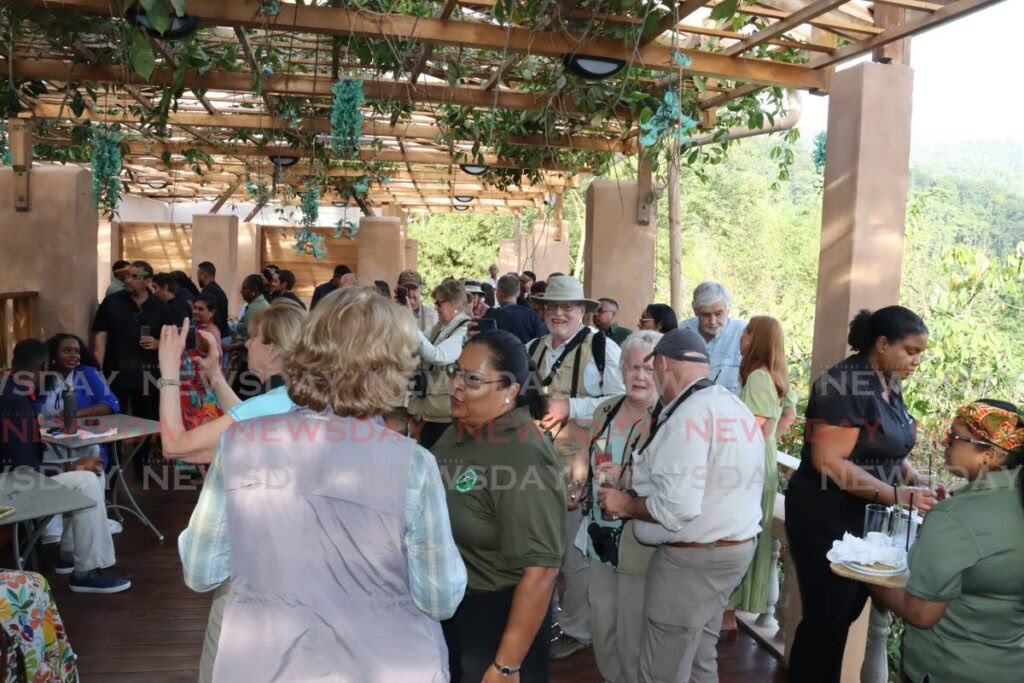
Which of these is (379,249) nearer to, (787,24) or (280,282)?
(280,282)

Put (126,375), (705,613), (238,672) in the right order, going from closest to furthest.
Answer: (238,672) < (705,613) < (126,375)

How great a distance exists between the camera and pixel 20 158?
6.57 meters

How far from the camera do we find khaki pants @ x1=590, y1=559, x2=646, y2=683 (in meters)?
3.12

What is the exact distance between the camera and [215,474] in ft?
5.73

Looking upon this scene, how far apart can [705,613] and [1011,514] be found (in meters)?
1.00

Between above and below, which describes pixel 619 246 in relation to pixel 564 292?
above

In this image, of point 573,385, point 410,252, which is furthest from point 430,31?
point 410,252

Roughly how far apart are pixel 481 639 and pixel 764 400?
6.99ft

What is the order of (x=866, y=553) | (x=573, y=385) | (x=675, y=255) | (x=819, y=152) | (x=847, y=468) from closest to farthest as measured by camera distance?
1. (x=866, y=553)
2. (x=847, y=468)
3. (x=573, y=385)
4. (x=819, y=152)
5. (x=675, y=255)

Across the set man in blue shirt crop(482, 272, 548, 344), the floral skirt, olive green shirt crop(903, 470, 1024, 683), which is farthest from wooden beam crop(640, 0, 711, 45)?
the floral skirt

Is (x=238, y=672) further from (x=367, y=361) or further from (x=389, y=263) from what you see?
(x=389, y=263)

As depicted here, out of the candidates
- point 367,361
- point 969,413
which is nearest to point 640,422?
point 969,413

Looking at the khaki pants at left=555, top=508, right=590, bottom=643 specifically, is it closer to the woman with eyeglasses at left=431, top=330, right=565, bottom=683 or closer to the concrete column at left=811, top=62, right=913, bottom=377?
the concrete column at left=811, top=62, right=913, bottom=377

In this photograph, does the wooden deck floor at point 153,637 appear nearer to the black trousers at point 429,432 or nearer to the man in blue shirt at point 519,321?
the black trousers at point 429,432
